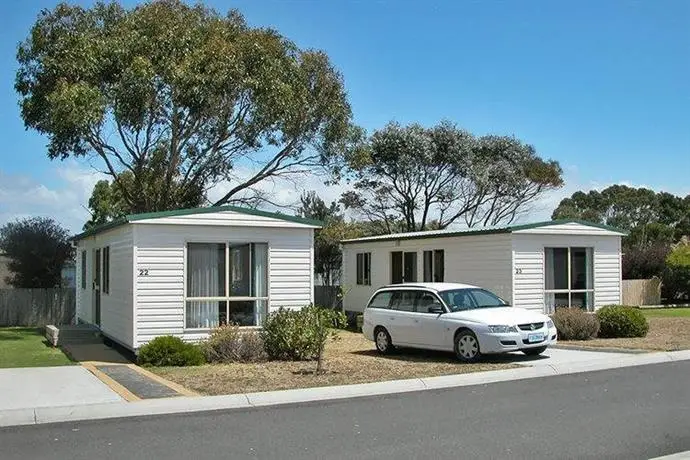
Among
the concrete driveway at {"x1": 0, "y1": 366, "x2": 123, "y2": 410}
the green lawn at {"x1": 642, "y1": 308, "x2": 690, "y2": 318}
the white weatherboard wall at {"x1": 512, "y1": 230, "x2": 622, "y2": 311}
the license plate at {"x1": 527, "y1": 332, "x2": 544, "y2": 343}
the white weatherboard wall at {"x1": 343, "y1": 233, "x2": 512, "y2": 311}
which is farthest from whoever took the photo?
the green lawn at {"x1": 642, "y1": 308, "x2": 690, "y2": 318}

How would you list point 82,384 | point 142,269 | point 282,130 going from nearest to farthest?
point 82,384 < point 142,269 < point 282,130

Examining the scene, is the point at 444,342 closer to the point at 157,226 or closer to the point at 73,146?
the point at 157,226

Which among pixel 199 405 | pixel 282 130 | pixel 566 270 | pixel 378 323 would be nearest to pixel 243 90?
pixel 282 130

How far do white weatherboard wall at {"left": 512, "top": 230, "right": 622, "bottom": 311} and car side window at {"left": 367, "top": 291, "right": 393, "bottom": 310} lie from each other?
519 centimetres

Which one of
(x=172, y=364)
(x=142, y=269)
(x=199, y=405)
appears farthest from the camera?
(x=142, y=269)

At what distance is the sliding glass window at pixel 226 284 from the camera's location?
1611 centimetres

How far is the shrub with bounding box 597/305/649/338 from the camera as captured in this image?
63.7 feet

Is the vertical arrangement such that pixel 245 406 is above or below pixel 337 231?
below

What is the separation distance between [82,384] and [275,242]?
19.2 ft

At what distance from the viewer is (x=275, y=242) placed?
54.9 ft

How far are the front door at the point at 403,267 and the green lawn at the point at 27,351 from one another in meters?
11.6

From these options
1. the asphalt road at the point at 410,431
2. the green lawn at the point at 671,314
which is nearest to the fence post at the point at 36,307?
the asphalt road at the point at 410,431

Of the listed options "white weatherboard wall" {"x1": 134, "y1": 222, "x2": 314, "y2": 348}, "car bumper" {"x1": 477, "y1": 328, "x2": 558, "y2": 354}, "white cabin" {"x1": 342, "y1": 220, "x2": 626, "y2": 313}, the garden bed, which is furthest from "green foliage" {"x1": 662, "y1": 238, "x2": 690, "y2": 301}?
"white weatherboard wall" {"x1": 134, "y1": 222, "x2": 314, "y2": 348}

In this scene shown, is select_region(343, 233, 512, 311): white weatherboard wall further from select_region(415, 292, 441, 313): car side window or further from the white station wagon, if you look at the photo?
select_region(415, 292, 441, 313): car side window
